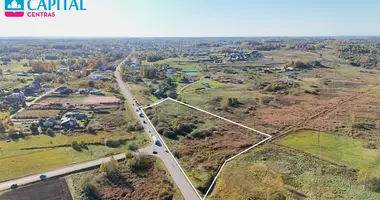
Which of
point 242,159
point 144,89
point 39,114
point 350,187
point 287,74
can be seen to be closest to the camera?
point 350,187

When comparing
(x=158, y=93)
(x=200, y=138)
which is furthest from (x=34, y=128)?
(x=158, y=93)

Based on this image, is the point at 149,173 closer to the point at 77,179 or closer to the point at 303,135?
the point at 77,179

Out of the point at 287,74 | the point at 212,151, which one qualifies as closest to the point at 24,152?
the point at 212,151

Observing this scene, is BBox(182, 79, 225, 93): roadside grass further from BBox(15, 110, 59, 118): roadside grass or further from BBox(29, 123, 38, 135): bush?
BBox(29, 123, 38, 135): bush

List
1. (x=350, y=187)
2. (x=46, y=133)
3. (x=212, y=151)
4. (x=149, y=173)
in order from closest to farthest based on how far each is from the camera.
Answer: (x=350, y=187) < (x=149, y=173) < (x=212, y=151) < (x=46, y=133)

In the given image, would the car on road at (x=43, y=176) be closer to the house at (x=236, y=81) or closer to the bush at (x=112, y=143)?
the bush at (x=112, y=143)

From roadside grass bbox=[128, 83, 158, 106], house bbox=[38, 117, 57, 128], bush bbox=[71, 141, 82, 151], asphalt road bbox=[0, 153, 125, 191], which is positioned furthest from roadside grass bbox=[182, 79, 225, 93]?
asphalt road bbox=[0, 153, 125, 191]
